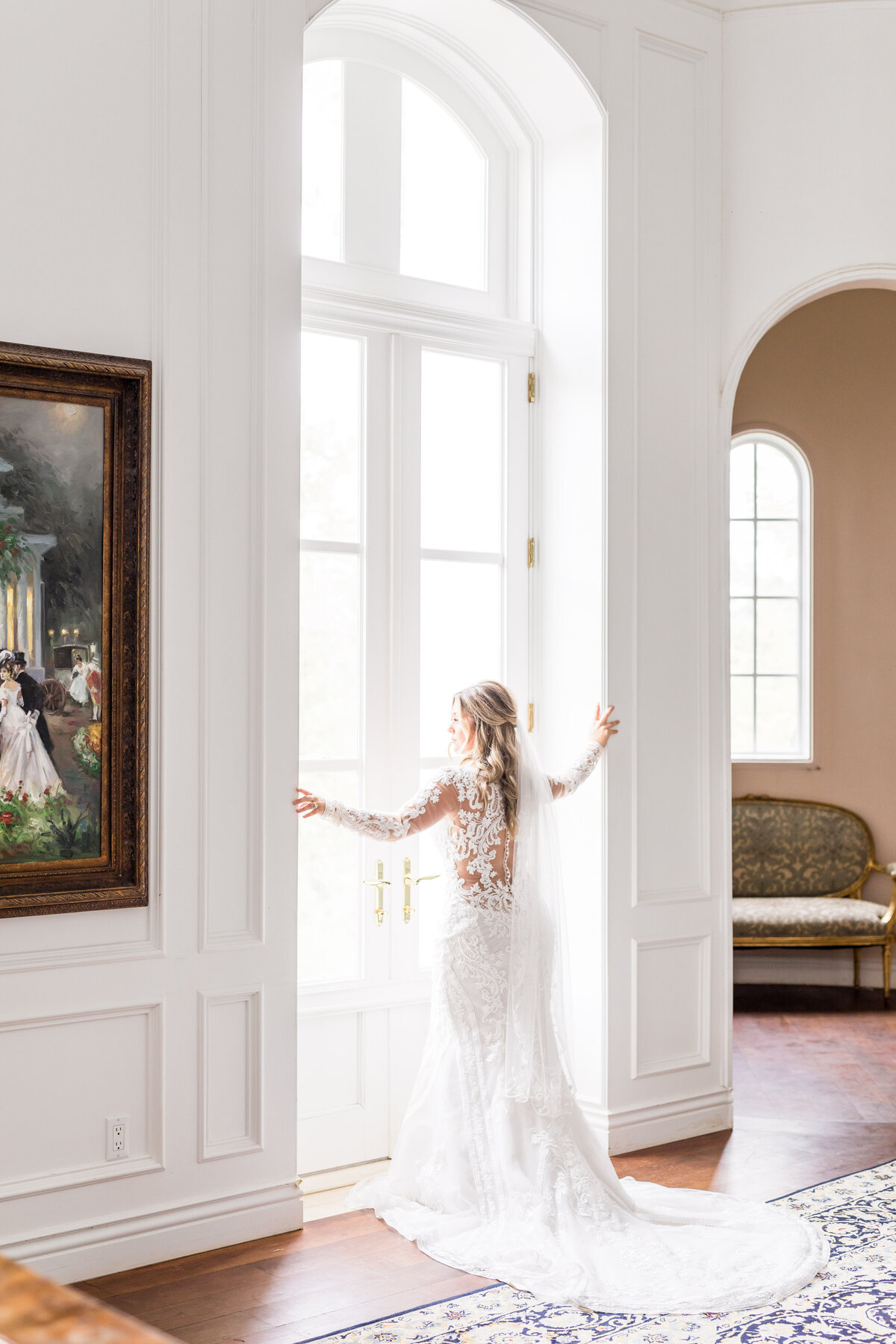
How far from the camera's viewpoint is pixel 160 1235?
3553 millimetres

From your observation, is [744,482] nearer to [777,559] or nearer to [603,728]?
[777,559]

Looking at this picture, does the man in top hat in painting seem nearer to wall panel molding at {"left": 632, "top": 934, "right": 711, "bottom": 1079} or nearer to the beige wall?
wall panel molding at {"left": 632, "top": 934, "right": 711, "bottom": 1079}

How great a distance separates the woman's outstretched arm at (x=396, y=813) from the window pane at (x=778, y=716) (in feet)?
13.4

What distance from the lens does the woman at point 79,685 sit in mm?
3459

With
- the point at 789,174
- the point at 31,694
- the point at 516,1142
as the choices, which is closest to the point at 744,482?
the point at 789,174

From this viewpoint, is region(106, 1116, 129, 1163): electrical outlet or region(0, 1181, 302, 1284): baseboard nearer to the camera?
region(0, 1181, 302, 1284): baseboard

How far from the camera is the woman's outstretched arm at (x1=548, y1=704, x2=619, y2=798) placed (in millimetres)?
4391

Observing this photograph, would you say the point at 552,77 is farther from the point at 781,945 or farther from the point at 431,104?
the point at 781,945

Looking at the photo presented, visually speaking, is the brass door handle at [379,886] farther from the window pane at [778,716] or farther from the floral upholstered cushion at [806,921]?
the window pane at [778,716]

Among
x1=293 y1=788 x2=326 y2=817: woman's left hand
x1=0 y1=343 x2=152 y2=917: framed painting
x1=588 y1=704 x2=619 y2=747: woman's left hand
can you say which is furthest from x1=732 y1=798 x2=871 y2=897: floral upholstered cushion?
x1=0 y1=343 x2=152 y2=917: framed painting

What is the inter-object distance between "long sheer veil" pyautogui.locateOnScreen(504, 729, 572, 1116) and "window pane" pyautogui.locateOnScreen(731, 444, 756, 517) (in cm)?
403

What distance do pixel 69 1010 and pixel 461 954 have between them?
47.3 inches

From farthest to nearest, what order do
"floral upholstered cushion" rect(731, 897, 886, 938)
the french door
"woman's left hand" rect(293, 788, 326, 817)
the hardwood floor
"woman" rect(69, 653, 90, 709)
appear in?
"floral upholstered cushion" rect(731, 897, 886, 938), the french door, "woman's left hand" rect(293, 788, 326, 817), "woman" rect(69, 653, 90, 709), the hardwood floor

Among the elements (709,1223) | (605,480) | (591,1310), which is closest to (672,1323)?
(591,1310)
